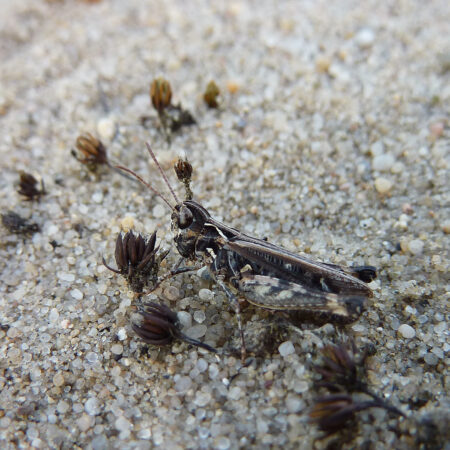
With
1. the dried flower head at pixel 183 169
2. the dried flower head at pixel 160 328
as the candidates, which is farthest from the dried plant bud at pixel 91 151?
Result: the dried flower head at pixel 160 328

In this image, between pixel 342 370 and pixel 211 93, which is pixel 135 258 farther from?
pixel 211 93

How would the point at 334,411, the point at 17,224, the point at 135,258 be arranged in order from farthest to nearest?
the point at 17,224
the point at 135,258
the point at 334,411

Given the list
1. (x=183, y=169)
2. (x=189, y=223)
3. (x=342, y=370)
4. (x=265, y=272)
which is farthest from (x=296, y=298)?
(x=183, y=169)

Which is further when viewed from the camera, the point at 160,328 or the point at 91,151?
the point at 91,151

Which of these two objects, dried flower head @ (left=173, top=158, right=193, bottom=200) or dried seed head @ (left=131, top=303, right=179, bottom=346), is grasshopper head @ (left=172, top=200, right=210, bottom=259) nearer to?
Result: dried flower head @ (left=173, top=158, right=193, bottom=200)

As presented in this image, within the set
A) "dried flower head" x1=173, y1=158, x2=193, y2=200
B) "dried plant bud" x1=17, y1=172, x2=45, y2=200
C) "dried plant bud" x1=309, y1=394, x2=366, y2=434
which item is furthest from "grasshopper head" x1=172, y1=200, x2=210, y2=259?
"dried plant bud" x1=17, y1=172, x2=45, y2=200

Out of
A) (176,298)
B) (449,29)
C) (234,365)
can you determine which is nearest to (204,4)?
(449,29)

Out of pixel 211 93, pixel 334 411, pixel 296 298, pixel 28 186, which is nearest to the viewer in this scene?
pixel 334 411
